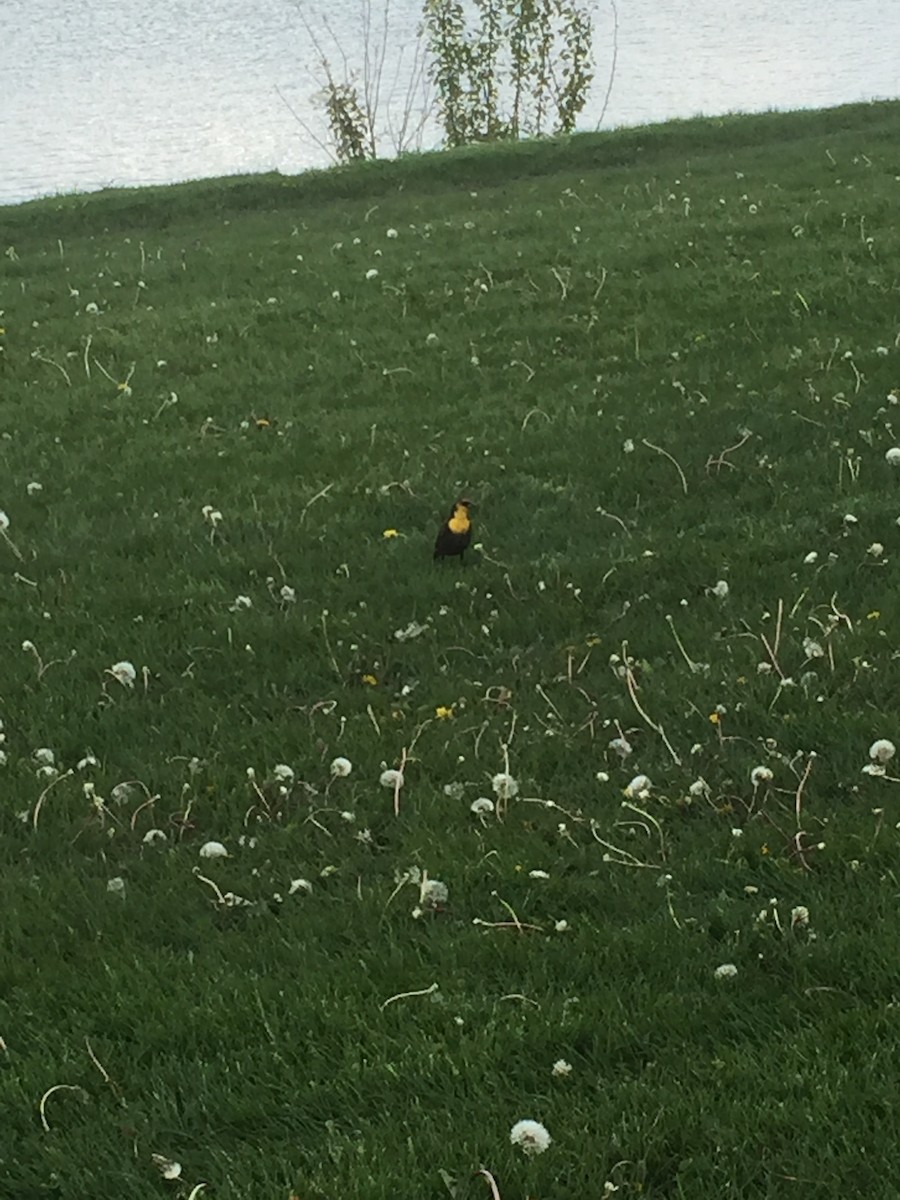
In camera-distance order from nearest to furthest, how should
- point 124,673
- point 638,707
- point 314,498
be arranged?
1. point 638,707
2. point 124,673
3. point 314,498

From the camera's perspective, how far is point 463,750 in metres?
5.17


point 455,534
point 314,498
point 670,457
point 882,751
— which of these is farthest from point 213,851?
point 670,457

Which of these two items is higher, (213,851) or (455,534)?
(455,534)

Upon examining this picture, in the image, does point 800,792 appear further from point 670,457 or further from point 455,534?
point 670,457

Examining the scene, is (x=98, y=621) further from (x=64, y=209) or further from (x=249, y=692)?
(x=64, y=209)

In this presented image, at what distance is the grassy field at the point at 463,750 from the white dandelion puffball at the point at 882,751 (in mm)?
62

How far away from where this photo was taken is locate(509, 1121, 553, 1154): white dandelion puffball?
3254 millimetres

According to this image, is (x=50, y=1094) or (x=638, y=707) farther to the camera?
(x=638, y=707)

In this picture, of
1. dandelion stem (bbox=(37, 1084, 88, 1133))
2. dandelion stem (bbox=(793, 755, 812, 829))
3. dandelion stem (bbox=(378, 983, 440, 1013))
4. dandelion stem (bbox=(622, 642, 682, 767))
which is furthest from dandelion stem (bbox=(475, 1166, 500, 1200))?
dandelion stem (bbox=(622, 642, 682, 767))

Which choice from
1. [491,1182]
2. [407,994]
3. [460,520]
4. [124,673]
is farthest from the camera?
[460,520]

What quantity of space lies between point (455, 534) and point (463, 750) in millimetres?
1772

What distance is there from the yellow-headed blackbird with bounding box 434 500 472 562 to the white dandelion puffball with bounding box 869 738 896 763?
2632mm

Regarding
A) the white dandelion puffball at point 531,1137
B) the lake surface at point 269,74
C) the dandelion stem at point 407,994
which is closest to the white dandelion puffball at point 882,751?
the dandelion stem at point 407,994

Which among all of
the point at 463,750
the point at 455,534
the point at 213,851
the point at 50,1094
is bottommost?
the point at 50,1094
